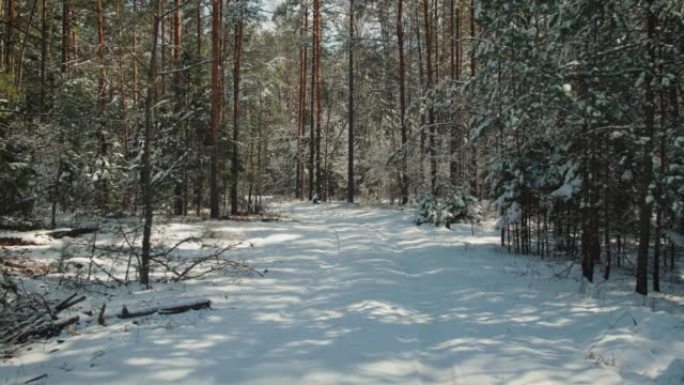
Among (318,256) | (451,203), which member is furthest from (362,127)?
(318,256)

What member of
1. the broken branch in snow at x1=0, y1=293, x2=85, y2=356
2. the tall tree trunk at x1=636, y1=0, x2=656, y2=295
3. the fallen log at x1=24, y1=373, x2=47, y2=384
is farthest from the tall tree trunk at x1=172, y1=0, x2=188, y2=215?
the tall tree trunk at x1=636, y1=0, x2=656, y2=295

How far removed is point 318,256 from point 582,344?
248 inches

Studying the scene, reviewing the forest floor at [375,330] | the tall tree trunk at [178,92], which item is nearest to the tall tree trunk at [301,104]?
the tall tree trunk at [178,92]

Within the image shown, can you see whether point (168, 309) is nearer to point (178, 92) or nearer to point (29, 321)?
point (29, 321)

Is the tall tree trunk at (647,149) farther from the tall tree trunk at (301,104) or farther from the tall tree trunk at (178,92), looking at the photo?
the tall tree trunk at (301,104)

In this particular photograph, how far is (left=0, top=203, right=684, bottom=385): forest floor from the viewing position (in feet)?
14.8

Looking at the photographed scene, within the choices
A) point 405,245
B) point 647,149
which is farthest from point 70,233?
point 647,149

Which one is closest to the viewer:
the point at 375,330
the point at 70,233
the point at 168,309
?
the point at 375,330

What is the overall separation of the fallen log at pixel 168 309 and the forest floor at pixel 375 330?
0.10 m

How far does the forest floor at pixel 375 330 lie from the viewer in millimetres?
4504

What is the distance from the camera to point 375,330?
227 inches

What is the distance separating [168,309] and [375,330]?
269 centimetres

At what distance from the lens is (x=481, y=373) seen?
4.59m

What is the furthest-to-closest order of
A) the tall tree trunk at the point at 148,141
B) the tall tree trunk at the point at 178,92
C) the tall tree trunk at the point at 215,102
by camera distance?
Result: the tall tree trunk at the point at 178,92 → the tall tree trunk at the point at 215,102 → the tall tree trunk at the point at 148,141
